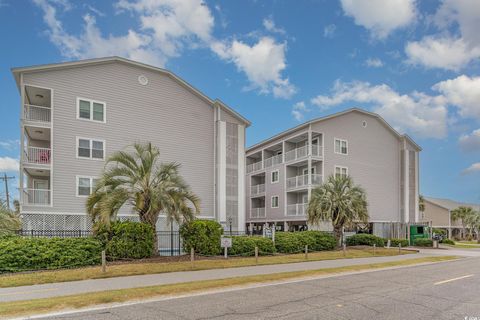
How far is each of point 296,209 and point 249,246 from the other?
57.8ft

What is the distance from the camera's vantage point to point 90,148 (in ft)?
91.0

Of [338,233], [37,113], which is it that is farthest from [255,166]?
[37,113]

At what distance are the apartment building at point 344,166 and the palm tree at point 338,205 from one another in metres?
7.55

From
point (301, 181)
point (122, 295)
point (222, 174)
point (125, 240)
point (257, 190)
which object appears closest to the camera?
point (122, 295)

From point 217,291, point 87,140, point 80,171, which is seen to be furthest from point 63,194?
point 217,291

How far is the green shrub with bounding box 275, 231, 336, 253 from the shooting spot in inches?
992

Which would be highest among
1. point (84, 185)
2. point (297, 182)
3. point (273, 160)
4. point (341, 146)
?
point (341, 146)

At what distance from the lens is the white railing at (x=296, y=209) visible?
38.8 metres

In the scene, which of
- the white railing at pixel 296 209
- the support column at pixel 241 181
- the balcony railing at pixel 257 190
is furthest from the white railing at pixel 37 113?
the balcony railing at pixel 257 190

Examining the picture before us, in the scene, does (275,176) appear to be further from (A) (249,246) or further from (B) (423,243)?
(A) (249,246)

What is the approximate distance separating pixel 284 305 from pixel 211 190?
2281 cm

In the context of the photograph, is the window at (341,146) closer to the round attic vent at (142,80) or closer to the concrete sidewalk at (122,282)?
the round attic vent at (142,80)

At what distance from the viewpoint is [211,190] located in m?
32.2

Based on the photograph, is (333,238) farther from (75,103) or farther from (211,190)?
(75,103)
